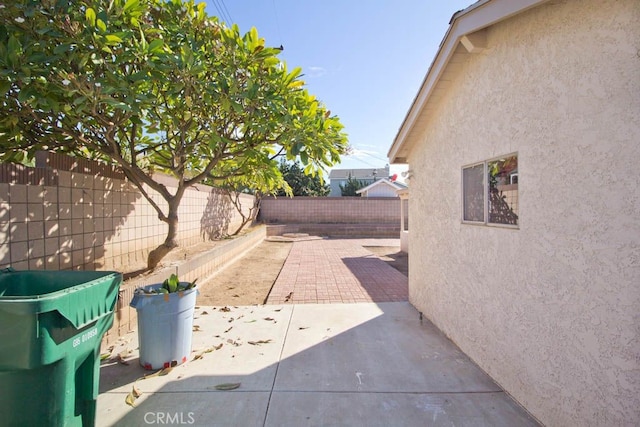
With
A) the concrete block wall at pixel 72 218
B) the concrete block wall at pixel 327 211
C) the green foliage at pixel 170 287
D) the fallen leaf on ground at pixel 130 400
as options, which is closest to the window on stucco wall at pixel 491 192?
the green foliage at pixel 170 287

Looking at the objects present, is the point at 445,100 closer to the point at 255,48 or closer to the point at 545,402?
the point at 255,48

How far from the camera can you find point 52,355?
222cm

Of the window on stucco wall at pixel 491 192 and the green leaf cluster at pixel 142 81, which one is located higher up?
the green leaf cluster at pixel 142 81

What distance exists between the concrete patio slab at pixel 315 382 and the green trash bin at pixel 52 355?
30.8 inches

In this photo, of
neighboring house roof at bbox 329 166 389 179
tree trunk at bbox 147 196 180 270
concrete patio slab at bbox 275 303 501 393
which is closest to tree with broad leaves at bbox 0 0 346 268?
tree trunk at bbox 147 196 180 270

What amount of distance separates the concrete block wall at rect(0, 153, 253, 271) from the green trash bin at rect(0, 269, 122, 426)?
2.33 meters

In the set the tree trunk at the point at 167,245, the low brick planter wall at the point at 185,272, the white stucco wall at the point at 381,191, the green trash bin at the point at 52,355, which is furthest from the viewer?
the white stucco wall at the point at 381,191

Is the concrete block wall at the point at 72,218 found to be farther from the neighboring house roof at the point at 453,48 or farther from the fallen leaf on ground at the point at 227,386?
the neighboring house roof at the point at 453,48

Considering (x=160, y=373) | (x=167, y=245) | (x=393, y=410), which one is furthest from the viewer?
(x=167, y=245)

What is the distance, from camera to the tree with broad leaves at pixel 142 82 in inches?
141

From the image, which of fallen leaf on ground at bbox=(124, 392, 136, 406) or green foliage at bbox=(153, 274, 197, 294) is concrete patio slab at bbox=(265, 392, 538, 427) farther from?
green foliage at bbox=(153, 274, 197, 294)

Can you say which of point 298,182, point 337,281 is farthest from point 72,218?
point 298,182

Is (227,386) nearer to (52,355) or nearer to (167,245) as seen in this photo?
(52,355)

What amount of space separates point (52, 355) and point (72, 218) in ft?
11.9
